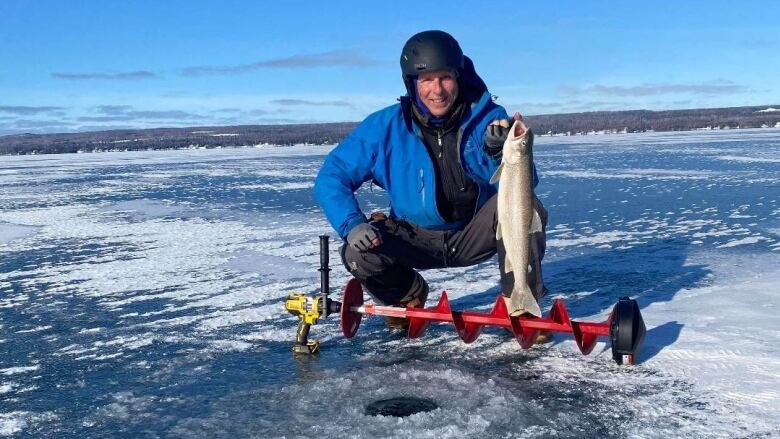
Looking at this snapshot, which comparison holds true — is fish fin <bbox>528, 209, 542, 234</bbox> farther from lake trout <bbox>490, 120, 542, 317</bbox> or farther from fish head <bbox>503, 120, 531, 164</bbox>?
fish head <bbox>503, 120, 531, 164</bbox>

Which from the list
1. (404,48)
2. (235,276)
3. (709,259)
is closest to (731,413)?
(404,48)

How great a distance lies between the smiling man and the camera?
4176 millimetres

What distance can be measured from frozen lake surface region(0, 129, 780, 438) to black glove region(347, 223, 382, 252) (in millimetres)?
611

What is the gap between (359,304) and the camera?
442 centimetres

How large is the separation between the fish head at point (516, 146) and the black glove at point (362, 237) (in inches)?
41.8

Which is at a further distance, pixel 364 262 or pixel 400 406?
pixel 364 262

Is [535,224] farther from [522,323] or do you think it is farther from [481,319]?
[481,319]

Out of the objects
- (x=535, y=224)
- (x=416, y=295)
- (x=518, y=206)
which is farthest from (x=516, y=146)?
(x=416, y=295)

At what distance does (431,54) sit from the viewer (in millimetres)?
4129

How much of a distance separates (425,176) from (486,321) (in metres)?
0.95

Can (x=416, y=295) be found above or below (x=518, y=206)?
below

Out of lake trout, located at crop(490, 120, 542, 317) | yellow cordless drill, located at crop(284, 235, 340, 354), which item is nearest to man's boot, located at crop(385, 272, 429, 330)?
yellow cordless drill, located at crop(284, 235, 340, 354)

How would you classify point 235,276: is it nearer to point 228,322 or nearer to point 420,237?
point 228,322

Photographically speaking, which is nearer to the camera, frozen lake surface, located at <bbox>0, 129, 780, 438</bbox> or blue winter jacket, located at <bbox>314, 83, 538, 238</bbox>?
frozen lake surface, located at <bbox>0, 129, 780, 438</bbox>
